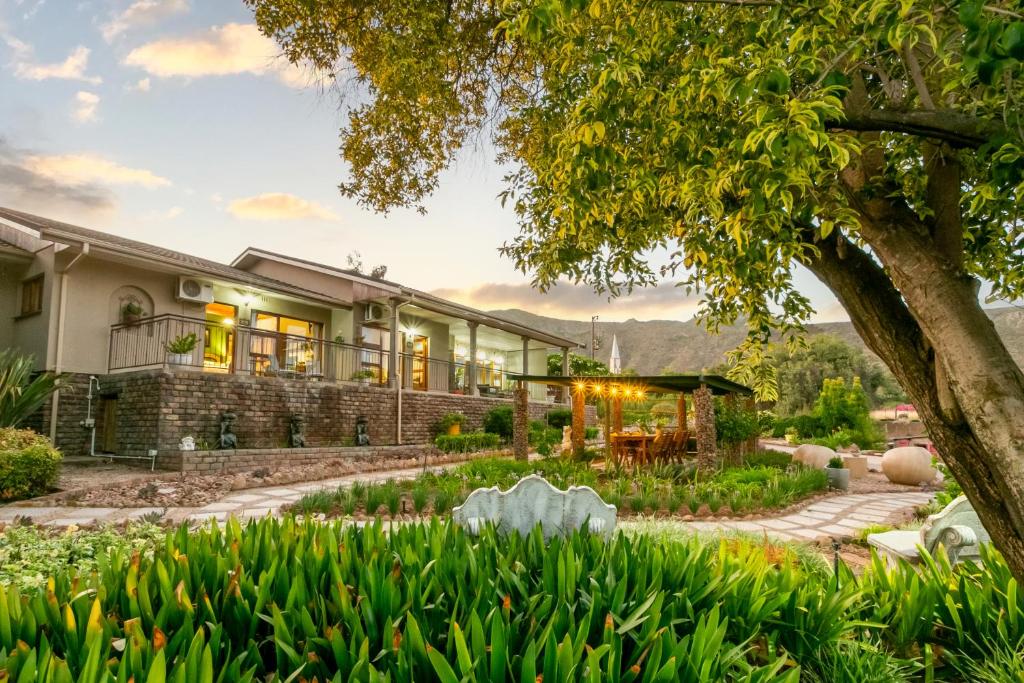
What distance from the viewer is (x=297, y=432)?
1394cm

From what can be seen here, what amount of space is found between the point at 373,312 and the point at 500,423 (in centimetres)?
560

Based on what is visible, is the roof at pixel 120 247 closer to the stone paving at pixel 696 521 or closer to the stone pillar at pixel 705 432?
the stone paving at pixel 696 521

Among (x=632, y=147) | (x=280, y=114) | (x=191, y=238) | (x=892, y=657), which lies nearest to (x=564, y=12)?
(x=632, y=147)

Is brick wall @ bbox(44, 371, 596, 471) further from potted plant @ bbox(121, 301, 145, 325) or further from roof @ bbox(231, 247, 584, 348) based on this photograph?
roof @ bbox(231, 247, 584, 348)

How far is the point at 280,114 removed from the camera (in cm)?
1024

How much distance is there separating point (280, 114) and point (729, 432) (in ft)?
37.3

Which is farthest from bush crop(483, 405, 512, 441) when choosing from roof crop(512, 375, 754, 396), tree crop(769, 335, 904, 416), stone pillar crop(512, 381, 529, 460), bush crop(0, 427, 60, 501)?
tree crop(769, 335, 904, 416)

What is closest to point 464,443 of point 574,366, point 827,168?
point 827,168

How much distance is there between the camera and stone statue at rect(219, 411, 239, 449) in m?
12.2

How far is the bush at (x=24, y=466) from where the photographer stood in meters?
8.12

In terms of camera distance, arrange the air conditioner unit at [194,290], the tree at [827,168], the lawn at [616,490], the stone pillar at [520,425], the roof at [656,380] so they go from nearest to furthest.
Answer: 1. the tree at [827,168]
2. the lawn at [616,490]
3. the roof at [656,380]
4. the stone pillar at [520,425]
5. the air conditioner unit at [194,290]

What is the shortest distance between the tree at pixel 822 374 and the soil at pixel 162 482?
29565 millimetres

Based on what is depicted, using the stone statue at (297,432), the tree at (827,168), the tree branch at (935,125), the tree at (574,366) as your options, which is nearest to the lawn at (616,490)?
the tree at (827,168)

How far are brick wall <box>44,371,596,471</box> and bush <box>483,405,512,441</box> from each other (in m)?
3.65
